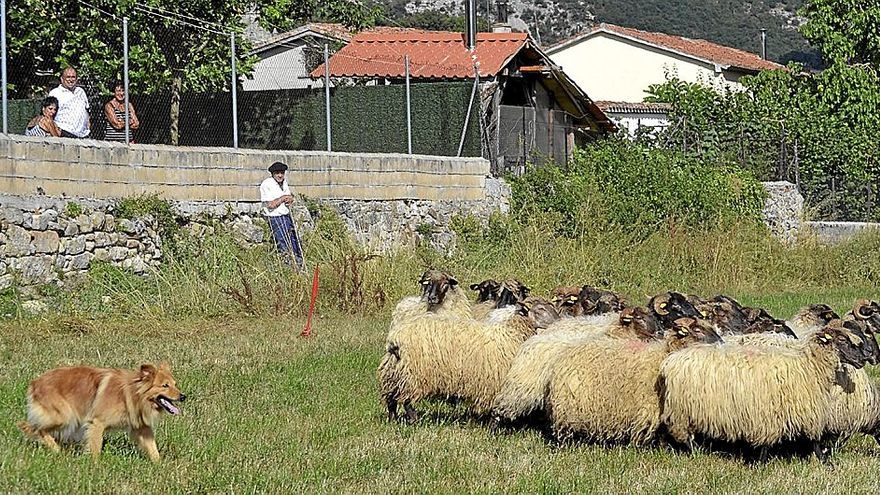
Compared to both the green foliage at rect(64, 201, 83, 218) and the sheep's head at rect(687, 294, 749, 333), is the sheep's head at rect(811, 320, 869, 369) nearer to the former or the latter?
the sheep's head at rect(687, 294, 749, 333)

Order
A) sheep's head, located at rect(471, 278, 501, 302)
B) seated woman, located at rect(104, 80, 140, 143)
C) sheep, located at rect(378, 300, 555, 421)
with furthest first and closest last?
seated woman, located at rect(104, 80, 140, 143) < sheep's head, located at rect(471, 278, 501, 302) < sheep, located at rect(378, 300, 555, 421)

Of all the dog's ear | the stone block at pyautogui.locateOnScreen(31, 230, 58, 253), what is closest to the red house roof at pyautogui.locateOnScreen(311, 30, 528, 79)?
the stone block at pyautogui.locateOnScreen(31, 230, 58, 253)

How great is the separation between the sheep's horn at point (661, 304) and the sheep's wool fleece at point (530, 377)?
25.3 inches

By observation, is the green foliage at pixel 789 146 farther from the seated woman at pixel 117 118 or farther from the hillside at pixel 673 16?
the hillside at pixel 673 16

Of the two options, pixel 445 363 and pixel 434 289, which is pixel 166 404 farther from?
pixel 434 289

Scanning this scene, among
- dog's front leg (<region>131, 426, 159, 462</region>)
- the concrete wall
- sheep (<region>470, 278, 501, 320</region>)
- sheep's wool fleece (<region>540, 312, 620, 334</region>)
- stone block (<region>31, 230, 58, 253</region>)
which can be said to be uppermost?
the concrete wall

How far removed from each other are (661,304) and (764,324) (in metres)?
0.81

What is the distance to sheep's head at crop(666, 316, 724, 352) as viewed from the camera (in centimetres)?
873

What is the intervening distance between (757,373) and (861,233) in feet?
50.6

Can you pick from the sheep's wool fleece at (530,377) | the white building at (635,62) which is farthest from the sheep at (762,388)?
the white building at (635,62)

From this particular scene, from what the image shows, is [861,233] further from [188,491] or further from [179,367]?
[188,491]

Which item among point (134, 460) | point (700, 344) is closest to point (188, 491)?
point (134, 460)

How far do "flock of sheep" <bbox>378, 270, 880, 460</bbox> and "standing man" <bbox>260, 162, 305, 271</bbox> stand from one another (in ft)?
22.3

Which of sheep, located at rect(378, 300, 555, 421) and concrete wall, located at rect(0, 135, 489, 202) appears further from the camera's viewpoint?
concrete wall, located at rect(0, 135, 489, 202)
